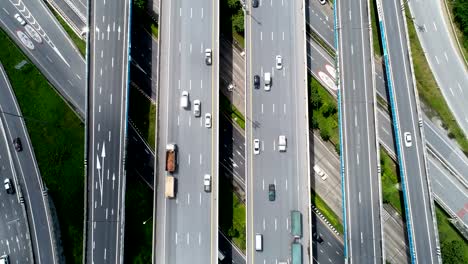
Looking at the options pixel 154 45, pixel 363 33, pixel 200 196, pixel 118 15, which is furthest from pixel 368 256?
pixel 118 15

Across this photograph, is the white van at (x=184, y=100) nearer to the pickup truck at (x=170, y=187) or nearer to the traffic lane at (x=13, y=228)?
the pickup truck at (x=170, y=187)

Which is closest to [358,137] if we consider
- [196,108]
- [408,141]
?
[408,141]

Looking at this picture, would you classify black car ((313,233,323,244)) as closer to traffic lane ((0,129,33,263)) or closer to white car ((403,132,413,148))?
white car ((403,132,413,148))

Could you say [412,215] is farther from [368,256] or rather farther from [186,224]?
[186,224]

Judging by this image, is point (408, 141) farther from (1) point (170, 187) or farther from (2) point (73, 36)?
(2) point (73, 36)

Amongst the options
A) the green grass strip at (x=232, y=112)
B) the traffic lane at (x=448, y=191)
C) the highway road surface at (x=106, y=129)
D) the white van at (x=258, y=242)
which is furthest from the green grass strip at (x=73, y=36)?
the traffic lane at (x=448, y=191)
